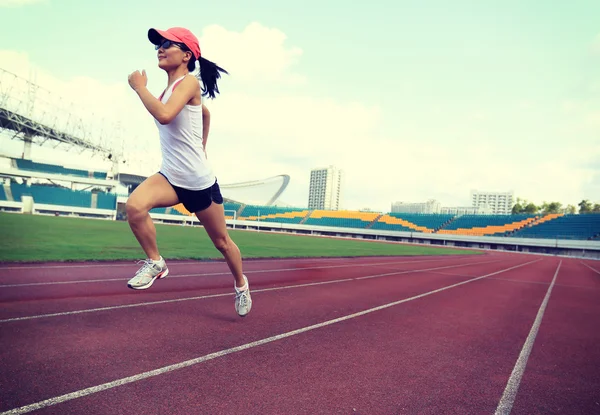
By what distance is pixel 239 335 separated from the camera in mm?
3590

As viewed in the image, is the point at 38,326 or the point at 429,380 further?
the point at 38,326

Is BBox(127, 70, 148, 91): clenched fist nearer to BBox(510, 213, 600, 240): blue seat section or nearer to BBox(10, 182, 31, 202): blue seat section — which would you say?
BBox(510, 213, 600, 240): blue seat section

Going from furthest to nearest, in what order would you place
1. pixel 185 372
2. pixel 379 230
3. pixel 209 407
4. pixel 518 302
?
pixel 379 230 → pixel 518 302 → pixel 185 372 → pixel 209 407

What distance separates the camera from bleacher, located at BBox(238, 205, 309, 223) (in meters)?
66.9

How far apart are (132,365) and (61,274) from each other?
199 inches

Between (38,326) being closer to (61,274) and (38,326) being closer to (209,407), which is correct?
(209,407)

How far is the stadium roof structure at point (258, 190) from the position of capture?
92375 mm

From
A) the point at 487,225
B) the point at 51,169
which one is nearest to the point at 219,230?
the point at 487,225

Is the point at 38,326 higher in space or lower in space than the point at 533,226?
lower

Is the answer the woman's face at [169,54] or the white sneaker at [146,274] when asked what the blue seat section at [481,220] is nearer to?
the white sneaker at [146,274]

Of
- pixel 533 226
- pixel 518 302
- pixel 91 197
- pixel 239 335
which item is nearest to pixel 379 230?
pixel 533 226

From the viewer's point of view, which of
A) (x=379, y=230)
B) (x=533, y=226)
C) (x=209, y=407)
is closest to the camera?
(x=209, y=407)

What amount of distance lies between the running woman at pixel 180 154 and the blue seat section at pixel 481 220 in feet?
163

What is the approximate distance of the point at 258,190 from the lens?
317ft
